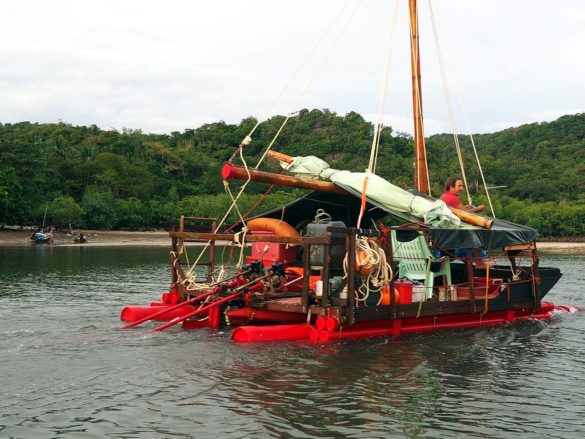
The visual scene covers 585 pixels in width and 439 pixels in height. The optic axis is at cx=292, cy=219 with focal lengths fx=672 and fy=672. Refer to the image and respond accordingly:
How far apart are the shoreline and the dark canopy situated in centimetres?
4806

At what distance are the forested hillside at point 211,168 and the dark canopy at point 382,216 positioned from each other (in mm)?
54242

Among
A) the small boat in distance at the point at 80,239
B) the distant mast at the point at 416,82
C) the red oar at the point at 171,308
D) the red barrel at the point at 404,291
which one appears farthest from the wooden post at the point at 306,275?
the small boat in distance at the point at 80,239

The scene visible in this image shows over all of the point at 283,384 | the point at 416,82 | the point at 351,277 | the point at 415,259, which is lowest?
the point at 283,384

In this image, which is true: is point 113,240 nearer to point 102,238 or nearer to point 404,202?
point 102,238

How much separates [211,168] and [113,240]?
→ 101 ft

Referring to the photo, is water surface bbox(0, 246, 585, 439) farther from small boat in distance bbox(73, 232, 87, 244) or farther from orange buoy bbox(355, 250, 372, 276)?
small boat in distance bbox(73, 232, 87, 244)

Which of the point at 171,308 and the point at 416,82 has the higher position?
the point at 416,82

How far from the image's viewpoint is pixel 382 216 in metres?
17.6

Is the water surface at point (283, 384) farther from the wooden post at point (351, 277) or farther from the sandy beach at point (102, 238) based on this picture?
the sandy beach at point (102, 238)

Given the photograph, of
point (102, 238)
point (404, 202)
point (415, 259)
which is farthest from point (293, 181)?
point (102, 238)

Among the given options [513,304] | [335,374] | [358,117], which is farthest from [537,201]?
[335,374]

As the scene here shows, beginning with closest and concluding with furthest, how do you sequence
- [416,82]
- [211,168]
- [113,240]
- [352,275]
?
1. [352,275]
2. [416,82]
3. [113,240]
4. [211,168]

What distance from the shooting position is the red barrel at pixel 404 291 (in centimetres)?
1345

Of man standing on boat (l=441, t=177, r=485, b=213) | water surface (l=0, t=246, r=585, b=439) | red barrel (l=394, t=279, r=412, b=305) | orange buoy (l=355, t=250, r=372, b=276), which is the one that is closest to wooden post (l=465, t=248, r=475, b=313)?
water surface (l=0, t=246, r=585, b=439)
